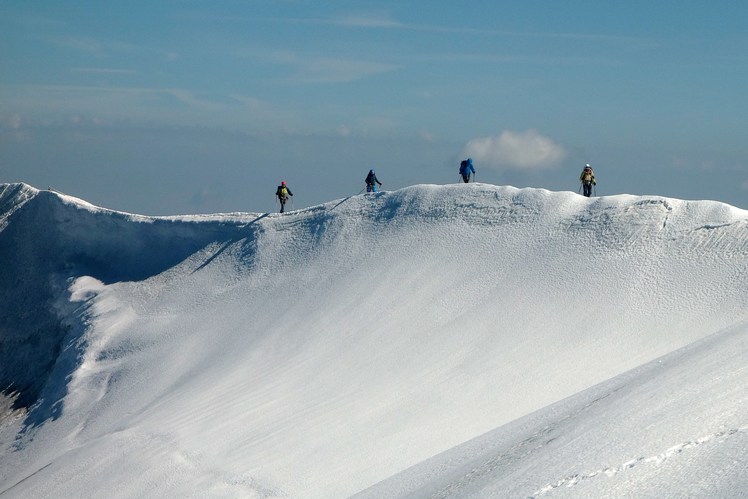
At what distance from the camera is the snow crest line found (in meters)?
10.1

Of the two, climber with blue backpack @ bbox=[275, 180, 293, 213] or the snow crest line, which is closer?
the snow crest line

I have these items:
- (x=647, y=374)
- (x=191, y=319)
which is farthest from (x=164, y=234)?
(x=647, y=374)

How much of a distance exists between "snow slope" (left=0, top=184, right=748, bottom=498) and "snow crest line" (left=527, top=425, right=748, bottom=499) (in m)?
0.04

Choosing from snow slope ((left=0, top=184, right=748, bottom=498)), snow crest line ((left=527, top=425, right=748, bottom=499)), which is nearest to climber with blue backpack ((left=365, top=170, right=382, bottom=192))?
snow slope ((left=0, top=184, right=748, bottom=498))

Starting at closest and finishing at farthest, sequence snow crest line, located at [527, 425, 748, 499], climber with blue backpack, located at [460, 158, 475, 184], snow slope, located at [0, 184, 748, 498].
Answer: snow crest line, located at [527, 425, 748, 499], snow slope, located at [0, 184, 748, 498], climber with blue backpack, located at [460, 158, 475, 184]

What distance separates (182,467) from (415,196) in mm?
14983

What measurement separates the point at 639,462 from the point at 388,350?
15.3 m

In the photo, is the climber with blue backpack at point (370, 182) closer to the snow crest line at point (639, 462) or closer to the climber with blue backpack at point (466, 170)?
the climber with blue backpack at point (466, 170)


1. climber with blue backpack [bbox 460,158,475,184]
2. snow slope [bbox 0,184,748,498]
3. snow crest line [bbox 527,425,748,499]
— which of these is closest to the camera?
snow crest line [bbox 527,425,748,499]

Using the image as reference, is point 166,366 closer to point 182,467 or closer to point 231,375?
point 231,375

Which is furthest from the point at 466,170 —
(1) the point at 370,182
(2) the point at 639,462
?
(2) the point at 639,462

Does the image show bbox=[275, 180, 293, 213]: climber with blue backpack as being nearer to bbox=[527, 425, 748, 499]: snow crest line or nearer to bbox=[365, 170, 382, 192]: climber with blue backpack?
bbox=[365, 170, 382, 192]: climber with blue backpack

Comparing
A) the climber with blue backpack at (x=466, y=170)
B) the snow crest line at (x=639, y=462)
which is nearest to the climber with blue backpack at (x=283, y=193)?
the climber with blue backpack at (x=466, y=170)

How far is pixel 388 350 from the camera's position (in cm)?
2528
